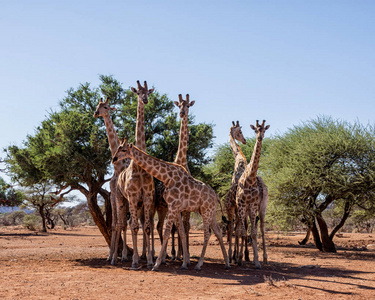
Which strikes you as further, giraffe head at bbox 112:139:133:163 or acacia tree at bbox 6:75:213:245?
acacia tree at bbox 6:75:213:245

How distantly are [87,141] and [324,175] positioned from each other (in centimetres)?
1007

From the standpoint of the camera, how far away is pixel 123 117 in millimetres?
15906

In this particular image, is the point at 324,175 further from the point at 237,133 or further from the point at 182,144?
the point at 182,144

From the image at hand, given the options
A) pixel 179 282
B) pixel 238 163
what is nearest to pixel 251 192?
pixel 238 163

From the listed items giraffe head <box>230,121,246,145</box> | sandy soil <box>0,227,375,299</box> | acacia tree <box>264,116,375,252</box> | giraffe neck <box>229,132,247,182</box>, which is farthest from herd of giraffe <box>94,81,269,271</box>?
acacia tree <box>264,116,375,252</box>

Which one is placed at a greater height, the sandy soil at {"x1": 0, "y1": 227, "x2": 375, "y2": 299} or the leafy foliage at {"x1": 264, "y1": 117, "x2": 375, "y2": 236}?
the leafy foliage at {"x1": 264, "y1": 117, "x2": 375, "y2": 236}

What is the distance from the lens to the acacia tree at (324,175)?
1673 cm

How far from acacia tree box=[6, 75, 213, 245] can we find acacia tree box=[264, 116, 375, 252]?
4.12m

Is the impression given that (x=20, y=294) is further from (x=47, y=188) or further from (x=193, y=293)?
(x=47, y=188)

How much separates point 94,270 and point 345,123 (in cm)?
1339

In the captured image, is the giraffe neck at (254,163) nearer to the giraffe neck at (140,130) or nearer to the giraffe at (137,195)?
the giraffe at (137,195)

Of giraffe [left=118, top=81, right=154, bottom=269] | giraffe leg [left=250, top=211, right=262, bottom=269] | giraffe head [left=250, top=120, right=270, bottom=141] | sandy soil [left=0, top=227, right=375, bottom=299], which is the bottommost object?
sandy soil [left=0, top=227, right=375, bottom=299]

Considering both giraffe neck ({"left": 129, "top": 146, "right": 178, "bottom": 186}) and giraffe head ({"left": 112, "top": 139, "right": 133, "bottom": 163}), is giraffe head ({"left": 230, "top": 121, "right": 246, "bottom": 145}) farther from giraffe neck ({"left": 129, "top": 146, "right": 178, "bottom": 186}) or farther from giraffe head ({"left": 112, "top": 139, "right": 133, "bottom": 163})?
giraffe head ({"left": 112, "top": 139, "right": 133, "bottom": 163})

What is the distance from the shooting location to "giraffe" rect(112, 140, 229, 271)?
1048cm
